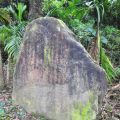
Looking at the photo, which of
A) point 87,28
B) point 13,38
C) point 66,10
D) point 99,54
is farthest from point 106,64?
point 66,10

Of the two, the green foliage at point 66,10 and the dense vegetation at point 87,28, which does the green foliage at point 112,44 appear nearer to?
the dense vegetation at point 87,28

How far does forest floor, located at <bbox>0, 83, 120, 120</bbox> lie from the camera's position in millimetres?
5445

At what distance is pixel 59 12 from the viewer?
949cm

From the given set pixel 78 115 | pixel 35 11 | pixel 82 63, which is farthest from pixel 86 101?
pixel 35 11

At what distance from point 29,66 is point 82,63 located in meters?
0.99

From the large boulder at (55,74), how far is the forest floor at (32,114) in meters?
0.14

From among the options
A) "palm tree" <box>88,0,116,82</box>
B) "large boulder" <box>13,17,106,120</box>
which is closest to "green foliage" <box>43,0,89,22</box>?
"palm tree" <box>88,0,116,82</box>

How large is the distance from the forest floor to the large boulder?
5.5 inches

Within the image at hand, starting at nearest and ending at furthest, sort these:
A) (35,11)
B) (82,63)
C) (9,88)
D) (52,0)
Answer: (82,63), (9,88), (35,11), (52,0)

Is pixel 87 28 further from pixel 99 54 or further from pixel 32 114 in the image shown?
pixel 32 114

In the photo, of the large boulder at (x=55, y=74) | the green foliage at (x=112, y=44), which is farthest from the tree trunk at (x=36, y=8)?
the large boulder at (x=55, y=74)

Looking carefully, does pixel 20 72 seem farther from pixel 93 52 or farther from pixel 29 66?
pixel 93 52

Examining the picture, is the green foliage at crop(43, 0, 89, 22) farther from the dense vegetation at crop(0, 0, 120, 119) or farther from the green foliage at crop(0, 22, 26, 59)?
the green foliage at crop(0, 22, 26, 59)

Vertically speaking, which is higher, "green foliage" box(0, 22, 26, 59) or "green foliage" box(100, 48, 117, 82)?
"green foliage" box(0, 22, 26, 59)
